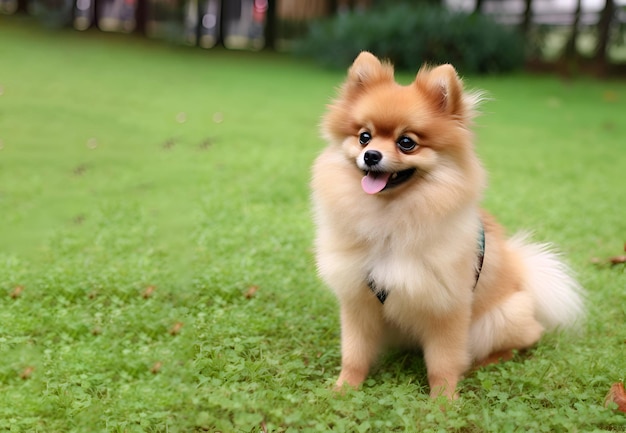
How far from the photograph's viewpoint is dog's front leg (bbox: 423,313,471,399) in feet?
9.28

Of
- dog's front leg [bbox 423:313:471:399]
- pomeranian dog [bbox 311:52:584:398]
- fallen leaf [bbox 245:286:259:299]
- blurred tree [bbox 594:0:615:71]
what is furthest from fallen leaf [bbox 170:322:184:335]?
blurred tree [bbox 594:0:615:71]

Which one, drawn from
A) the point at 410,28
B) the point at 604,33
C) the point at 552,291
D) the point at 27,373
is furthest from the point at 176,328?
the point at 604,33

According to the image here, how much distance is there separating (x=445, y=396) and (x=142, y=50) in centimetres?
1283

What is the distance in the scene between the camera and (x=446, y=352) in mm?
2855

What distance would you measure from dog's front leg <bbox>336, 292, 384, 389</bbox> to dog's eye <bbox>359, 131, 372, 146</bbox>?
70 cm

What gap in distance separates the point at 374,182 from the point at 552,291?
1.27m

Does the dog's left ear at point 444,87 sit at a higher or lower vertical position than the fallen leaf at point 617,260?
higher

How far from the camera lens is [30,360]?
10.00 feet

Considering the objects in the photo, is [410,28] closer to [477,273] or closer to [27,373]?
[477,273]

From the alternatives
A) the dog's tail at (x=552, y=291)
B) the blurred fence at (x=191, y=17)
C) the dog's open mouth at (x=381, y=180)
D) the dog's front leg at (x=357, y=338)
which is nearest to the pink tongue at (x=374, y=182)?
the dog's open mouth at (x=381, y=180)

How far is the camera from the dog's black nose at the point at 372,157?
8.48ft

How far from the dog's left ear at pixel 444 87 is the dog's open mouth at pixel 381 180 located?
0.31 m

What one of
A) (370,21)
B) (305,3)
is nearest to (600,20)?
(370,21)

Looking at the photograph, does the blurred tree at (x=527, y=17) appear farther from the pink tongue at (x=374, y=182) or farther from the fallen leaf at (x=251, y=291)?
the pink tongue at (x=374, y=182)
